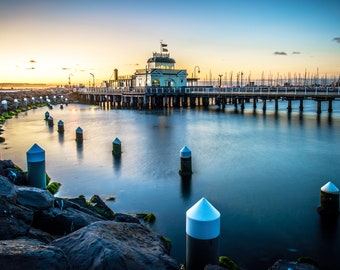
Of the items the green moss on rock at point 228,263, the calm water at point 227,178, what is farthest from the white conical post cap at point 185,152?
the green moss on rock at point 228,263

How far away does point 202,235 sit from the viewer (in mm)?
5219

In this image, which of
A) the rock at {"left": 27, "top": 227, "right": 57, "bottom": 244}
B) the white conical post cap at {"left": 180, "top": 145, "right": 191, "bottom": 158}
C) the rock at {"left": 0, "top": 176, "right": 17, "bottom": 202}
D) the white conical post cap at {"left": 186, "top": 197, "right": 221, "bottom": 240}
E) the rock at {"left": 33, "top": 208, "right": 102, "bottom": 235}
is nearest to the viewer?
the white conical post cap at {"left": 186, "top": 197, "right": 221, "bottom": 240}

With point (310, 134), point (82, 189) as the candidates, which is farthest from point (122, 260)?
point (310, 134)

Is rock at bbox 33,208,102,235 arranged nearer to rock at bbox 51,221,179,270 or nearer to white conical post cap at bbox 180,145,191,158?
rock at bbox 51,221,179,270

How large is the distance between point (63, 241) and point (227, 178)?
1051cm

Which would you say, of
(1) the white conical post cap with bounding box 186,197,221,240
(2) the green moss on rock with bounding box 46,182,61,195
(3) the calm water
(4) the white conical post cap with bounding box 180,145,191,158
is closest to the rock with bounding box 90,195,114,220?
(3) the calm water

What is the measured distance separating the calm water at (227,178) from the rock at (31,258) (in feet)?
14.0

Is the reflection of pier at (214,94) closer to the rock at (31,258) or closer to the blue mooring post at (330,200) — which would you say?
the blue mooring post at (330,200)

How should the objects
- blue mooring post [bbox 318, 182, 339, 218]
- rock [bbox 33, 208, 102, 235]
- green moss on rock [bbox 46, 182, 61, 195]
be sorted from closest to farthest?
rock [bbox 33, 208, 102, 235]
blue mooring post [bbox 318, 182, 339, 218]
green moss on rock [bbox 46, 182, 61, 195]

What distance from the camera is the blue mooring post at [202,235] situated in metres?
5.18

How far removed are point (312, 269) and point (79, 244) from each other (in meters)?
4.34

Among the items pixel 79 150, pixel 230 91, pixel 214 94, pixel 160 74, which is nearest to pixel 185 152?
pixel 79 150

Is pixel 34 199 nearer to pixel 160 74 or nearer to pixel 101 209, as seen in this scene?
Answer: pixel 101 209

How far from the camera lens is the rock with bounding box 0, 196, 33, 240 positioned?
4.83 meters
